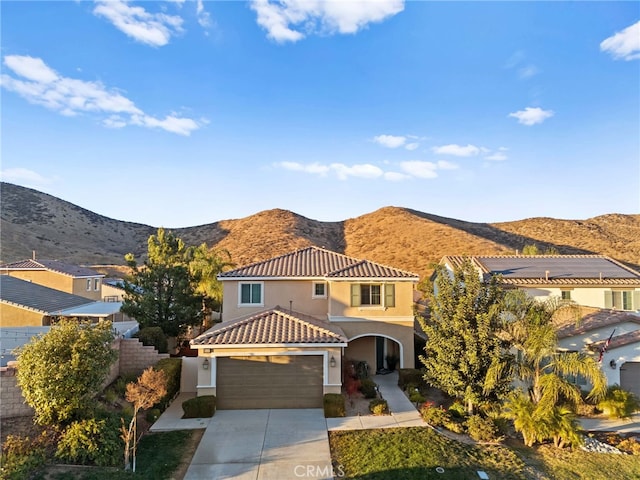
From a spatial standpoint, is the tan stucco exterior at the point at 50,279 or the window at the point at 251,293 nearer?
the window at the point at 251,293

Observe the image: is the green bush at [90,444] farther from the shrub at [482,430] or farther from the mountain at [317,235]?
the mountain at [317,235]

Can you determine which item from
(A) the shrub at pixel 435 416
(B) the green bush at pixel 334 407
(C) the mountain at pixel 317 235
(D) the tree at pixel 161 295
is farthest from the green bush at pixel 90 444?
(C) the mountain at pixel 317 235

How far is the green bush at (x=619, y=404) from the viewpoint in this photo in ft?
51.2

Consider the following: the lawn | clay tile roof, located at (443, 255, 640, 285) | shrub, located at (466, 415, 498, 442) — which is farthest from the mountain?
the lawn

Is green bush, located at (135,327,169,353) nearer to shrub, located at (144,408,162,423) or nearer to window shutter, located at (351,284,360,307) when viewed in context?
shrub, located at (144,408,162,423)

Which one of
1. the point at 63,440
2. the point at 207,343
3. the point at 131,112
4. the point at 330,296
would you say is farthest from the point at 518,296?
the point at 131,112

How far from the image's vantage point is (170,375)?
1716cm

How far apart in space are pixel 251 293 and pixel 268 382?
258 inches

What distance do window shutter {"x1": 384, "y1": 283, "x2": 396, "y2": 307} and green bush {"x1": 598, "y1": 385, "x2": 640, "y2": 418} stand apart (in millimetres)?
9918

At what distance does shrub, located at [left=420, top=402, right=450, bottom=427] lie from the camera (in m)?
14.7

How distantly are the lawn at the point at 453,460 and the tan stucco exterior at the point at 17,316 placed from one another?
18.4 m

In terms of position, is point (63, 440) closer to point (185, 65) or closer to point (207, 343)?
point (207, 343)

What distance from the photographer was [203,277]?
27.6 meters

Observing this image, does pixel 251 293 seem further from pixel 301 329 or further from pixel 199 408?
pixel 199 408
